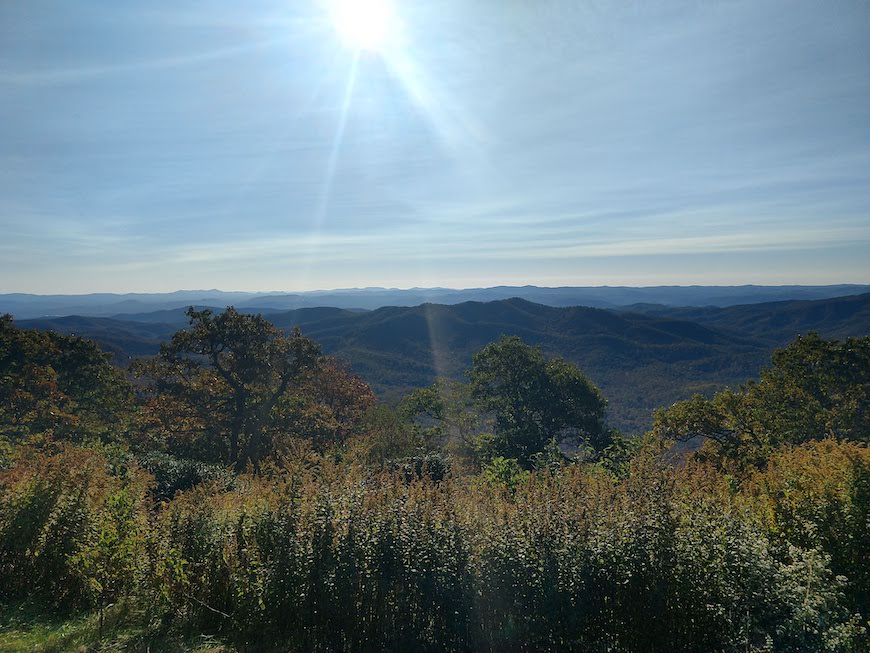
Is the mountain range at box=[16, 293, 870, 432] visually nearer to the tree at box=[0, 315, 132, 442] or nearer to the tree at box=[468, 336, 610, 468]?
the tree at box=[468, 336, 610, 468]

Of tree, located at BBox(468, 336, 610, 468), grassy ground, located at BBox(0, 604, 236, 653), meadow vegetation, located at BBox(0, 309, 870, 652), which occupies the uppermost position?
meadow vegetation, located at BBox(0, 309, 870, 652)

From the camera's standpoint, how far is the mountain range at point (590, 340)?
10556 centimetres

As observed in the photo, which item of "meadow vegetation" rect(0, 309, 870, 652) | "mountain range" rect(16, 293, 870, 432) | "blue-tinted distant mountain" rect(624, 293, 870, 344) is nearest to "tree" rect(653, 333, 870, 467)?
"meadow vegetation" rect(0, 309, 870, 652)

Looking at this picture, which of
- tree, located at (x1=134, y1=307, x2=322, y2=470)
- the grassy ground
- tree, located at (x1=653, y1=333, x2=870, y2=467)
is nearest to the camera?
the grassy ground

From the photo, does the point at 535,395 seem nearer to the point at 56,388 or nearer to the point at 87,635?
the point at 56,388

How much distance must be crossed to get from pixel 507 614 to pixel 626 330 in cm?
15215

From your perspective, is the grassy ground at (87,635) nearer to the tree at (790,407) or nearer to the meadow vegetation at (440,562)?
A: the meadow vegetation at (440,562)

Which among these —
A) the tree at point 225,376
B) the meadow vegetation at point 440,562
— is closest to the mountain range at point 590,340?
the tree at point 225,376

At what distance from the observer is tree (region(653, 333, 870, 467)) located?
49.6 feet

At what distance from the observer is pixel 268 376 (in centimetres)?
1992

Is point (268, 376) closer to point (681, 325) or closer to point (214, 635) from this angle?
point (214, 635)

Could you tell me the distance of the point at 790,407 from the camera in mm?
16500

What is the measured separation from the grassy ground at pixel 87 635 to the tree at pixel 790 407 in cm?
1495

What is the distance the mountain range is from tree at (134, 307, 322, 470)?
6626cm
